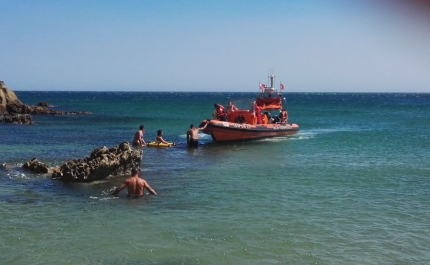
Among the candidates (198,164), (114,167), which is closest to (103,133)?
(198,164)

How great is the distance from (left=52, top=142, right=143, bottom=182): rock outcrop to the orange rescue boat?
945 cm

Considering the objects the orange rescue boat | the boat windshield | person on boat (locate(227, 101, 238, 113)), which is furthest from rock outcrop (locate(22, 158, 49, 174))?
the boat windshield

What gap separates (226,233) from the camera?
9.66 meters

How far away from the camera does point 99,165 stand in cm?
1423

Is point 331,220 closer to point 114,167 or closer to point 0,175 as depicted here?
point 114,167

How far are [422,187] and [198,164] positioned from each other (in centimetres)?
743

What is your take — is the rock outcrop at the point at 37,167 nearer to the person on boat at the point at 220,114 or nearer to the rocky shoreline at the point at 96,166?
the rocky shoreline at the point at 96,166

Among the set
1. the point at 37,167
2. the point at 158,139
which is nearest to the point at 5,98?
the point at 158,139

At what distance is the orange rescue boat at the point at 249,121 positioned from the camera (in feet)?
80.9

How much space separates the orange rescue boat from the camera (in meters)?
24.7

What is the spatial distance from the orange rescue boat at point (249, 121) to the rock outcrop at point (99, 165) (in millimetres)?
9450

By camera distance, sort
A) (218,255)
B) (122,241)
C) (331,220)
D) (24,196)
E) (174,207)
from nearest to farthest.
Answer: (218,255), (122,241), (331,220), (174,207), (24,196)

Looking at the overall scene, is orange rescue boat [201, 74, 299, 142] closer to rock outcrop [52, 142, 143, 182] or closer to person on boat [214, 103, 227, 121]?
person on boat [214, 103, 227, 121]

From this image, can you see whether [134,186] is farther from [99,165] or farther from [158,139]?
[158,139]
